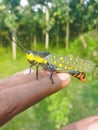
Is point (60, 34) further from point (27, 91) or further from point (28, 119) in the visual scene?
point (27, 91)

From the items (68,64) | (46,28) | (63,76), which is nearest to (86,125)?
(63,76)

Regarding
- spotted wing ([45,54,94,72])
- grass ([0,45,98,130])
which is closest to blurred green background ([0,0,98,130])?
grass ([0,45,98,130])

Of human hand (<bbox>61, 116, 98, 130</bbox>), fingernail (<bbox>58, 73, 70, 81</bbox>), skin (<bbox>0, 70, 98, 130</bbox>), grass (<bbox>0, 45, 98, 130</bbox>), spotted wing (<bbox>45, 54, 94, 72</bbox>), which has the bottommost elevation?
grass (<bbox>0, 45, 98, 130</bbox>)

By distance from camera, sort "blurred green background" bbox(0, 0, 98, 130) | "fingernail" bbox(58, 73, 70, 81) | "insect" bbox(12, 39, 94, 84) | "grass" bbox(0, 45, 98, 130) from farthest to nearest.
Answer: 1. "blurred green background" bbox(0, 0, 98, 130)
2. "grass" bbox(0, 45, 98, 130)
3. "insect" bbox(12, 39, 94, 84)
4. "fingernail" bbox(58, 73, 70, 81)

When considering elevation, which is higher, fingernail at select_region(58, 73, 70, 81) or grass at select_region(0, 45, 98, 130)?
fingernail at select_region(58, 73, 70, 81)

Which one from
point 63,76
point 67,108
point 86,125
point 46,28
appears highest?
point 46,28

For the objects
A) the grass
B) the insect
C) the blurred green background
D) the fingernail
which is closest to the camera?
the fingernail

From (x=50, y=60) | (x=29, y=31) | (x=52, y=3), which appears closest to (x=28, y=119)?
(x=50, y=60)

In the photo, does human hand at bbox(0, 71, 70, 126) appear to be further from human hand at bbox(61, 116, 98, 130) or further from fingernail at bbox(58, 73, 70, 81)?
human hand at bbox(61, 116, 98, 130)

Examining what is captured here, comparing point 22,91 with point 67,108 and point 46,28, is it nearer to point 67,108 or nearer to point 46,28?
point 67,108
